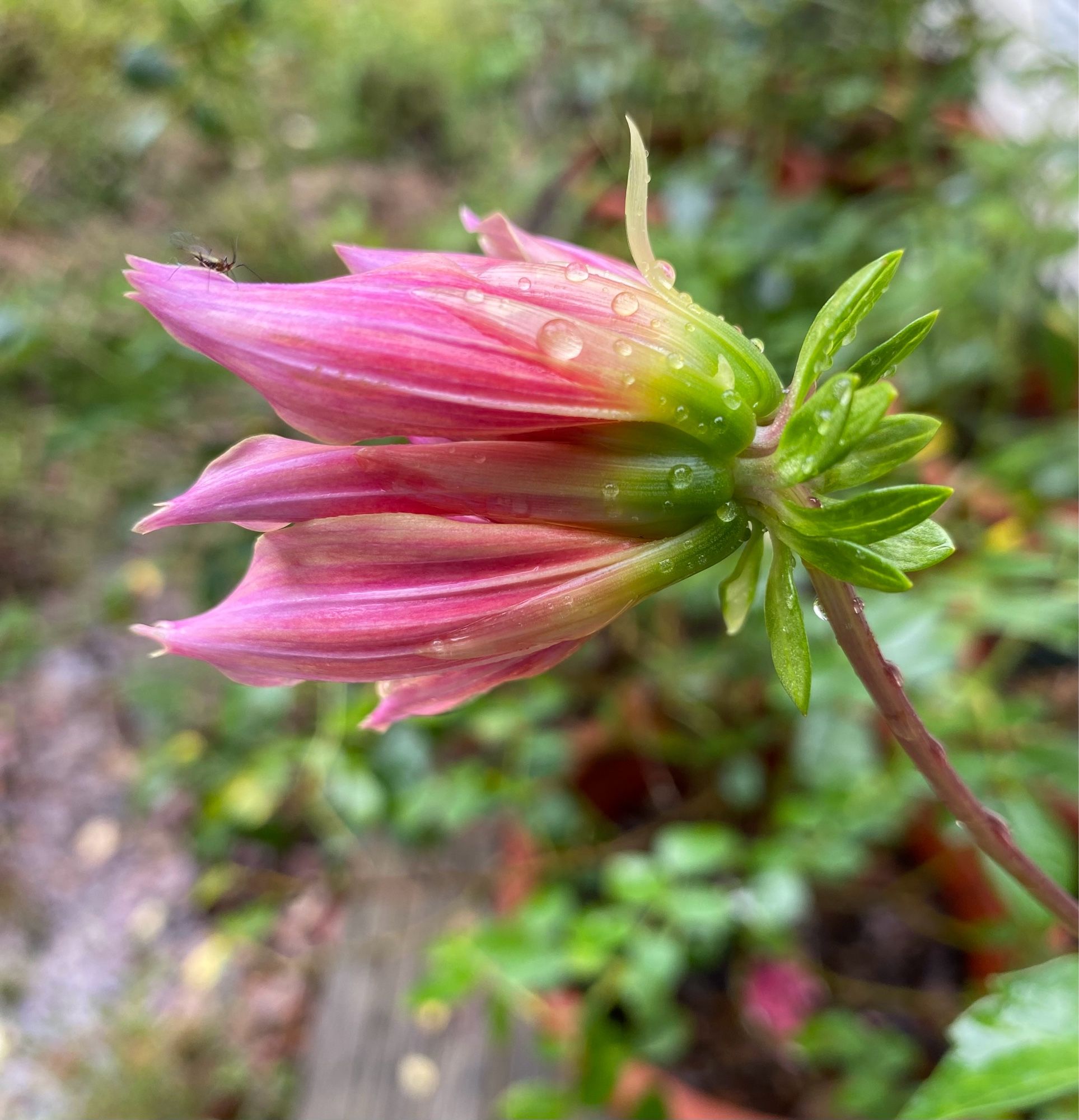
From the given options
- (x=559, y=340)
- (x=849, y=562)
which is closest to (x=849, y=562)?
(x=849, y=562)

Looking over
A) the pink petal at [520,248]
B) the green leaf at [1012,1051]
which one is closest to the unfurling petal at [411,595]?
the pink petal at [520,248]

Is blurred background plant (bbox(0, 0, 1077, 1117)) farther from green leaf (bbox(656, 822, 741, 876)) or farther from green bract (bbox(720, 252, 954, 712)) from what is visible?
green bract (bbox(720, 252, 954, 712))

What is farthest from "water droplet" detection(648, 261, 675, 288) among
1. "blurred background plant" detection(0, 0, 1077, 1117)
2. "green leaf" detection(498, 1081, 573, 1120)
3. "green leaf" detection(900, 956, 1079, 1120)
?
"green leaf" detection(498, 1081, 573, 1120)

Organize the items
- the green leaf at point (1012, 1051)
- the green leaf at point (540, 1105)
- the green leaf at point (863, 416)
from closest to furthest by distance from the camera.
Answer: the green leaf at point (863, 416), the green leaf at point (1012, 1051), the green leaf at point (540, 1105)

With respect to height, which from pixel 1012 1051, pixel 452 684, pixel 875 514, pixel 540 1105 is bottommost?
pixel 540 1105

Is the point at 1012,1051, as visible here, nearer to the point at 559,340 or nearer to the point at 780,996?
the point at 559,340

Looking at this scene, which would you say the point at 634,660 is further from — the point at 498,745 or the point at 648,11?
the point at 648,11

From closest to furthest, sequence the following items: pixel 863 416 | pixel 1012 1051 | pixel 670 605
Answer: pixel 863 416 → pixel 1012 1051 → pixel 670 605

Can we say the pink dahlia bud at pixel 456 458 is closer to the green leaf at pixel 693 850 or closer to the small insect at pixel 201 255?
the small insect at pixel 201 255
